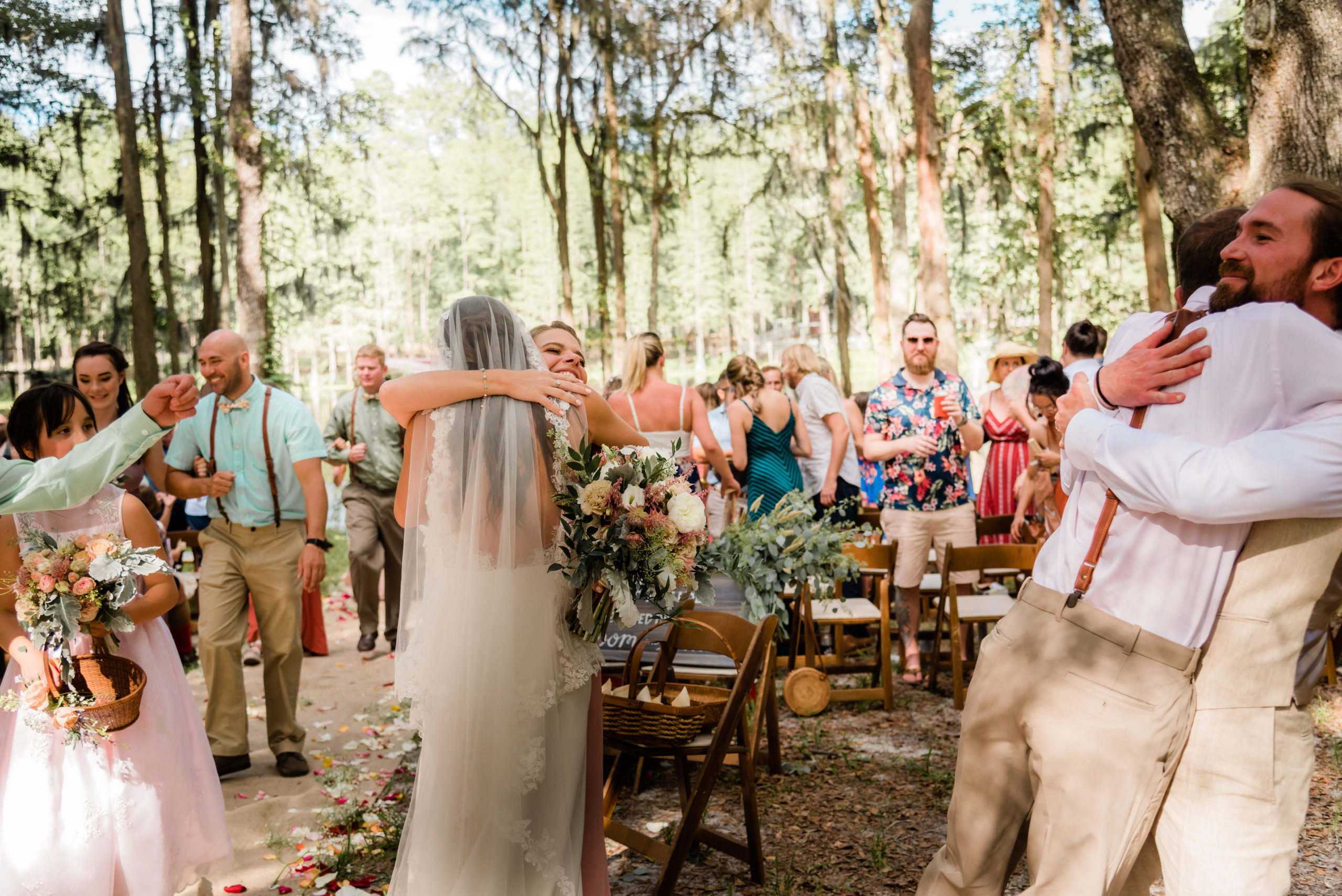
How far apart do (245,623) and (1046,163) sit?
53.0 ft

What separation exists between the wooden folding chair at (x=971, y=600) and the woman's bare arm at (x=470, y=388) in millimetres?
3556

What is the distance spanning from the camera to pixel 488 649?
3133 millimetres

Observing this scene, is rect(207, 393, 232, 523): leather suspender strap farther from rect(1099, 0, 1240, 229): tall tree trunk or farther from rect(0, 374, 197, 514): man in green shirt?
rect(1099, 0, 1240, 229): tall tree trunk

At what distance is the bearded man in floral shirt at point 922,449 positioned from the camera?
6.36 meters

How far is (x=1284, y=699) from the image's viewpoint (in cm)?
197

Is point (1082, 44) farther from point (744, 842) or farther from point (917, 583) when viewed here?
point (744, 842)

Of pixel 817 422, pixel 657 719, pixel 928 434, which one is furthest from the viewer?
pixel 817 422

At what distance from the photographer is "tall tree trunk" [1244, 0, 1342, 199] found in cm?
550

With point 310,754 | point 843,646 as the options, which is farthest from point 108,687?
point 843,646

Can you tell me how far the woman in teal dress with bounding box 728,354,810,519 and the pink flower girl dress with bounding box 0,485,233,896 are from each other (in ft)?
14.9

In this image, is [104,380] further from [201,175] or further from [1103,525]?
[201,175]

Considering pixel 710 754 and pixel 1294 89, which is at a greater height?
pixel 1294 89

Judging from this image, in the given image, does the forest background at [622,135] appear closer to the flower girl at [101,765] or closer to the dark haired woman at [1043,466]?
the dark haired woman at [1043,466]

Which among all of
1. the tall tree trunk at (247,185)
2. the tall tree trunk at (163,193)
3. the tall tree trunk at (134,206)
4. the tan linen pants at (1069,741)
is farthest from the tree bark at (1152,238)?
the tall tree trunk at (163,193)
